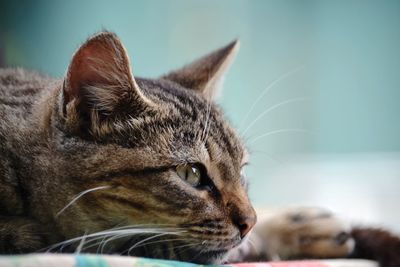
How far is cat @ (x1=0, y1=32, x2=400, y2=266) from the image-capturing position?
92cm

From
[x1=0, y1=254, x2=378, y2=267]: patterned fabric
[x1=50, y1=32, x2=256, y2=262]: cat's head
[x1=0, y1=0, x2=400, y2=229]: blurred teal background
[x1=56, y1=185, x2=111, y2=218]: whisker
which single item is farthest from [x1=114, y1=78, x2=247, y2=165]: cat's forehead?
[x1=0, y1=0, x2=400, y2=229]: blurred teal background

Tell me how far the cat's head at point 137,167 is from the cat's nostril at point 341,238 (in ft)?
1.24

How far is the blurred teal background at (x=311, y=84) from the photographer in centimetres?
298

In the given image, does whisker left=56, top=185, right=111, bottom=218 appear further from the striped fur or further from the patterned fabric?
the patterned fabric

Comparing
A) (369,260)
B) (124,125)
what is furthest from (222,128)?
(369,260)

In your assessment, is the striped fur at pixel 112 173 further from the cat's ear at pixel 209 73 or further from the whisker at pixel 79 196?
the cat's ear at pixel 209 73

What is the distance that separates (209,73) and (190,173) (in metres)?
0.46

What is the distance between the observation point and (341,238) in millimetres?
1256

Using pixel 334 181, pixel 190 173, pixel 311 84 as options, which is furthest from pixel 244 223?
pixel 311 84

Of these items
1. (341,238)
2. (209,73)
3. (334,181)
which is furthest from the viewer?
(334,181)

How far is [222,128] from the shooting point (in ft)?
3.64

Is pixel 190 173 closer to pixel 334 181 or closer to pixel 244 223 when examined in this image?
pixel 244 223

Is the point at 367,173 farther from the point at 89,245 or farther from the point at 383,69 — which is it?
the point at 89,245

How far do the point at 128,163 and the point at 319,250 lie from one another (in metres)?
0.61
